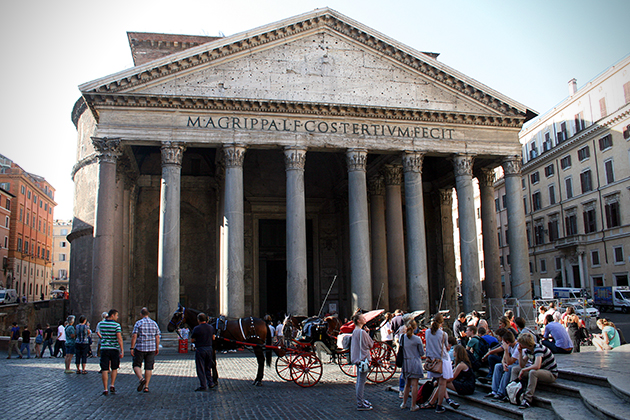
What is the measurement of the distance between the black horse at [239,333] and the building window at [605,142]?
2863cm

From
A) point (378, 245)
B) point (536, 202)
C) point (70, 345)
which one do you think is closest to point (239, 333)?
point (70, 345)

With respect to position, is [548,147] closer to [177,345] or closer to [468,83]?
[468,83]

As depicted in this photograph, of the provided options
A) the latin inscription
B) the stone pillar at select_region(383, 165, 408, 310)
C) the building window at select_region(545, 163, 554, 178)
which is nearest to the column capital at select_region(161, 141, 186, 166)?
the latin inscription

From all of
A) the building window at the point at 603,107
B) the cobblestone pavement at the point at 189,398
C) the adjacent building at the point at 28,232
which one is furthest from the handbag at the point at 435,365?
the adjacent building at the point at 28,232

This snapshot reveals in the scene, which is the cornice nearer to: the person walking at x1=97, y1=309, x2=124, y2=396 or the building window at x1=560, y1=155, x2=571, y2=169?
the person walking at x1=97, y1=309, x2=124, y2=396

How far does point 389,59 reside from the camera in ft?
68.3

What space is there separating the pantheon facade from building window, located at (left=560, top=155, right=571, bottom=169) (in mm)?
14764

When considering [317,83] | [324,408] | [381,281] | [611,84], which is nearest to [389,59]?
[317,83]

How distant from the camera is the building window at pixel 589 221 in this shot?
3356 cm

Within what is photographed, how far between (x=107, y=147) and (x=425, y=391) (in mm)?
Answer: 14429

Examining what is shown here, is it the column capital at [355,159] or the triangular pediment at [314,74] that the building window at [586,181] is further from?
the column capital at [355,159]

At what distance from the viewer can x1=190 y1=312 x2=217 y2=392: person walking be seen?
9688 millimetres

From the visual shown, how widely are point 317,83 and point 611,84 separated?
2124cm

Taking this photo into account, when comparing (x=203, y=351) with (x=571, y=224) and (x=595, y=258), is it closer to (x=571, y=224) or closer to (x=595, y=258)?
(x=595, y=258)
